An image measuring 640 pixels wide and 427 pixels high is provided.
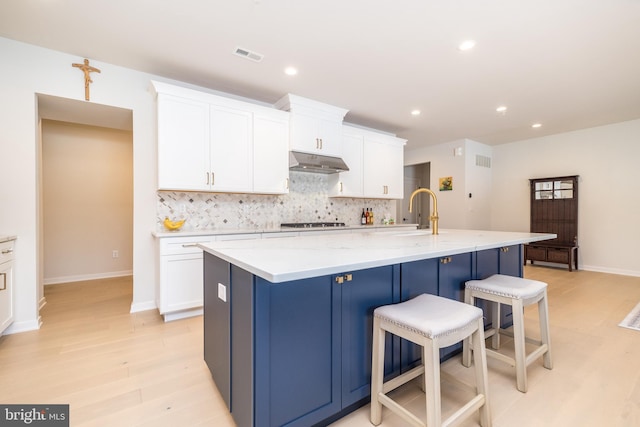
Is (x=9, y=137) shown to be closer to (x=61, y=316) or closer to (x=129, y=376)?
(x=61, y=316)

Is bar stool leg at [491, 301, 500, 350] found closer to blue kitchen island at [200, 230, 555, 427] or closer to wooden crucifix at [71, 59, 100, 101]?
blue kitchen island at [200, 230, 555, 427]

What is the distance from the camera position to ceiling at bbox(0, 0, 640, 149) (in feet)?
7.11

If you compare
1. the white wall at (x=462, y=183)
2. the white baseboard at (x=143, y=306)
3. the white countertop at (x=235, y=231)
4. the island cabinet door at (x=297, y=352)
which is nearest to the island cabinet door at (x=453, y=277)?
the island cabinet door at (x=297, y=352)

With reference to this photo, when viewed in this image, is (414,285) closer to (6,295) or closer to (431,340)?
(431,340)

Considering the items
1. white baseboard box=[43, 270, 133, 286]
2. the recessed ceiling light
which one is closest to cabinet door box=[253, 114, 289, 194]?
the recessed ceiling light

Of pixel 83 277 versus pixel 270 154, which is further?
pixel 83 277

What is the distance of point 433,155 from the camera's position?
6.57 meters

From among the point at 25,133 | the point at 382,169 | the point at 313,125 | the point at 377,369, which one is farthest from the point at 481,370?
the point at 25,133

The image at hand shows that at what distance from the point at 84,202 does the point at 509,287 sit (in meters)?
5.74

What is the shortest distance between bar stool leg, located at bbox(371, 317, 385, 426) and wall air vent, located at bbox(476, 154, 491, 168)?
6.03 m

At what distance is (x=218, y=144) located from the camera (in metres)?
3.27

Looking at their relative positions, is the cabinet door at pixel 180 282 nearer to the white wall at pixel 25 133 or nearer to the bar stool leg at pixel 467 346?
the white wall at pixel 25 133

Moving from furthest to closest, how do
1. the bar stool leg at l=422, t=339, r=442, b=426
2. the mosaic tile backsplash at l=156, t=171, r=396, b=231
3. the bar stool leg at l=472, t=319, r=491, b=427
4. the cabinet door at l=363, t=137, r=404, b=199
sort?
the cabinet door at l=363, t=137, r=404, b=199
the mosaic tile backsplash at l=156, t=171, r=396, b=231
the bar stool leg at l=472, t=319, r=491, b=427
the bar stool leg at l=422, t=339, r=442, b=426

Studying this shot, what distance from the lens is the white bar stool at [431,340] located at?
47.8 inches
